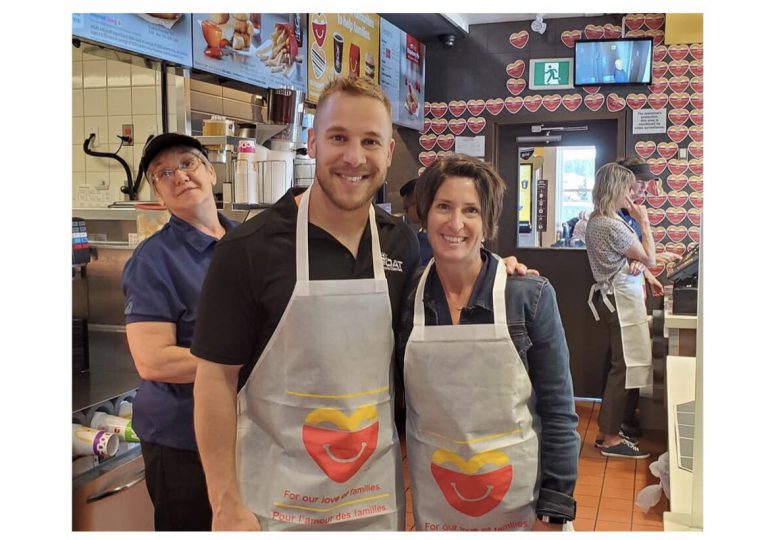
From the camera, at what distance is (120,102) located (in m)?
1.89

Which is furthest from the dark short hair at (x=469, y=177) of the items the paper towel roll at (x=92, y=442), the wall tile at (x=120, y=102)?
the wall tile at (x=120, y=102)

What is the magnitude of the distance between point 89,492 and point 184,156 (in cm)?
76

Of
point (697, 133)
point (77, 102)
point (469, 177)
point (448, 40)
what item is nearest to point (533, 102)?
point (448, 40)

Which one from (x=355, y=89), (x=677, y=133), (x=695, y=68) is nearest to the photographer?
(x=355, y=89)

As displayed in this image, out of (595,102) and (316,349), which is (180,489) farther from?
(595,102)

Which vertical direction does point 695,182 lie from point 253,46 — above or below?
below

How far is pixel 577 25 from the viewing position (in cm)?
158

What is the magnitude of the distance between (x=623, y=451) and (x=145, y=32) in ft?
5.50

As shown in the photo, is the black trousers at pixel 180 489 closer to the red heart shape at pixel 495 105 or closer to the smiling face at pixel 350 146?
the smiling face at pixel 350 146

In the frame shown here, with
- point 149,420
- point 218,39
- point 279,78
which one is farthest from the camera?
point 279,78

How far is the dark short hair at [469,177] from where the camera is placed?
1.10m

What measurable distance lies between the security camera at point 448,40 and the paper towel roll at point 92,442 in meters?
1.20
